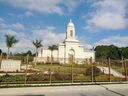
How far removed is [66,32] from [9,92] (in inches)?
2210

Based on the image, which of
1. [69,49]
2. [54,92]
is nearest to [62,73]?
[54,92]

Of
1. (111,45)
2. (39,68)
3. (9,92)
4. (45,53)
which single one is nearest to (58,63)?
(39,68)

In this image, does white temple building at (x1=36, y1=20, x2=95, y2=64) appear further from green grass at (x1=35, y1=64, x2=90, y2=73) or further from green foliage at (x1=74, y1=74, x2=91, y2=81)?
green foliage at (x1=74, y1=74, x2=91, y2=81)

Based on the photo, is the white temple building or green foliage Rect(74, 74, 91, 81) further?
the white temple building

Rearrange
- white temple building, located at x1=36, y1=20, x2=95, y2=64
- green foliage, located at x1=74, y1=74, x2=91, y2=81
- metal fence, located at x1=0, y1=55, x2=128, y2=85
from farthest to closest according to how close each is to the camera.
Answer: white temple building, located at x1=36, y1=20, x2=95, y2=64, green foliage, located at x1=74, y1=74, x2=91, y2=81, metal fence, located at x1=0, y1=55, x2=128, y2=85

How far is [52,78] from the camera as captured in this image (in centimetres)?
1681

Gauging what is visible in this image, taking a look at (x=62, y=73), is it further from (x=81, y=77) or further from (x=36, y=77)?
(x=36, y=77)

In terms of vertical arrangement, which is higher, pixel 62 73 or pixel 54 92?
pixel 62 73

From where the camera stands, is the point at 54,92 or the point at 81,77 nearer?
the point at 54,92

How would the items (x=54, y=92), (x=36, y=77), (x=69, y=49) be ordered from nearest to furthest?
1. (x=54, y=92)
2. (x=36, y=77)
3. (x=69, y=49)

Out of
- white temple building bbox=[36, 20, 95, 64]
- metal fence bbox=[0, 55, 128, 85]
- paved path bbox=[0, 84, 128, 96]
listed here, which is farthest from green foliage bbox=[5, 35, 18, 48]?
paved path bbox=[0, 84, 128, 96]

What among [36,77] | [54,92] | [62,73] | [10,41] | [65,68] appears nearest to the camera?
[54,92]

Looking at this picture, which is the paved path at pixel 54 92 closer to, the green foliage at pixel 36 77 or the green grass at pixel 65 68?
the green foliage at pixel 36 77

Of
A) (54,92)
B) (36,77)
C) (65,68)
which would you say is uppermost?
(65,68)
